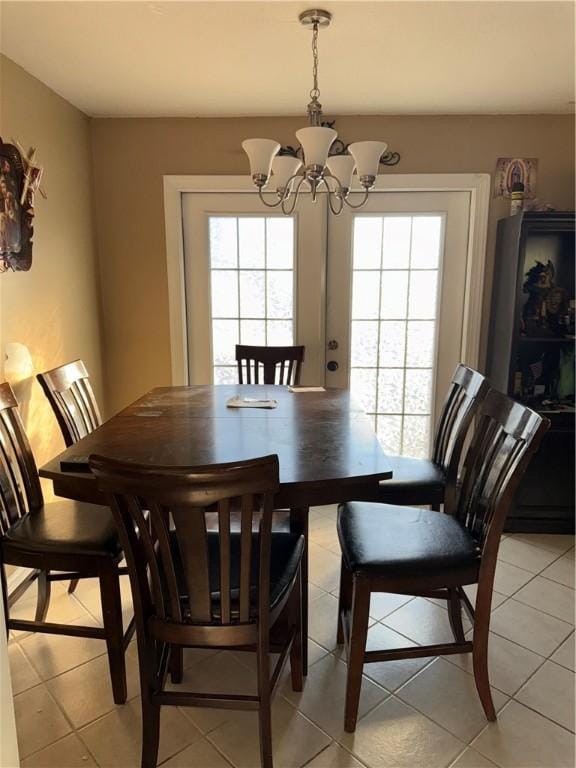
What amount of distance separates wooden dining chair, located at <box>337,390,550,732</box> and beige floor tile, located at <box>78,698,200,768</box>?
1.75 ft

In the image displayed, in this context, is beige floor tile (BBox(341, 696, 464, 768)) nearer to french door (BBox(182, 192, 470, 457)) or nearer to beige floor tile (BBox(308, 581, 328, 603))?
beige floor tile (BBox(308, 581, 328, 603))

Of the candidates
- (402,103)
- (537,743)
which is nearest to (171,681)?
(537,743)

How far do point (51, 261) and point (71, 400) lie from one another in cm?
88

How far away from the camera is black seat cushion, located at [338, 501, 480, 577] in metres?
1.55

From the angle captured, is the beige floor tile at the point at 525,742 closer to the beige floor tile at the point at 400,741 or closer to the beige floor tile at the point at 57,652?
the beige floor tile at the point at 400,741

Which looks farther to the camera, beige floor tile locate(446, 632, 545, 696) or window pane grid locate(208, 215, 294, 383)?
window pane grid locate(208, 215, 294, 383)

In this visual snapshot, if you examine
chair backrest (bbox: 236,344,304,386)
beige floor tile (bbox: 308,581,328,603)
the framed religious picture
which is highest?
the framed religious picture

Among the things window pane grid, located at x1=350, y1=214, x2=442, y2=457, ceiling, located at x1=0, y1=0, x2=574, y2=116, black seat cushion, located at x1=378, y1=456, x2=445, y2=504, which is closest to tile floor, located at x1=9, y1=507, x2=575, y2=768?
black seat cushion, located at x1=378, y1=456, x2=445, y2=504

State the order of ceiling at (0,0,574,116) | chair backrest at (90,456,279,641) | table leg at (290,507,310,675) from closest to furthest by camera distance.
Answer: chair backrest at (90,456,279,641)
table leg at (290,507,310,675)
ceiling at (0,0,574,116)

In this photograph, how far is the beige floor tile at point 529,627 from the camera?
6.53 ft

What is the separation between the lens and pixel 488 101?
275cm

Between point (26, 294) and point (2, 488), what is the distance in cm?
102

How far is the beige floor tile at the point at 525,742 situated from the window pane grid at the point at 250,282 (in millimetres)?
2279

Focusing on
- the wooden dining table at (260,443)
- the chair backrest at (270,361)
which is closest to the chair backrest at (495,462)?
the wooden dining table at (260,443)
